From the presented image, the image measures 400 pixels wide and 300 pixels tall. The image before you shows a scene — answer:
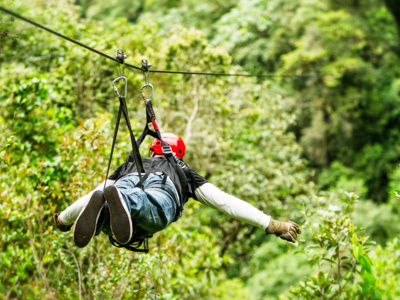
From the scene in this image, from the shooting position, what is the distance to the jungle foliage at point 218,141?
3223mm

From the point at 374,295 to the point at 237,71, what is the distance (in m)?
4.53

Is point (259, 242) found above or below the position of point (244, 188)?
below

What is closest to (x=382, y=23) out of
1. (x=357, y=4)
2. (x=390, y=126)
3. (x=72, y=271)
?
(x=357, y=4)

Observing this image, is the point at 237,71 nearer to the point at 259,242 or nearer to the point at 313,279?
the point at 313,279

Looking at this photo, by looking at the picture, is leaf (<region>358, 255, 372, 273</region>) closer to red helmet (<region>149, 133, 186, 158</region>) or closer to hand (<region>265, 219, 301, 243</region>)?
hand (<region>265, 219, 301, 243</region>)

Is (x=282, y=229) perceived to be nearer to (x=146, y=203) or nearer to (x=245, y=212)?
(x=245, y=212)

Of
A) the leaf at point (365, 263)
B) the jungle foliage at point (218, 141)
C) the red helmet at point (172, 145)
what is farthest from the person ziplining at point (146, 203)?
the jungle foliage at point (218, 141)

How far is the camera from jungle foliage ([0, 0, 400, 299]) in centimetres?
322

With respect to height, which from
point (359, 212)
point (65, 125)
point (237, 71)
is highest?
point (65, 125)

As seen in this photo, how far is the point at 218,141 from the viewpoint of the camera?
5.54 meters

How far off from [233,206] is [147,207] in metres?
0.55

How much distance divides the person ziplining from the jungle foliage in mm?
709

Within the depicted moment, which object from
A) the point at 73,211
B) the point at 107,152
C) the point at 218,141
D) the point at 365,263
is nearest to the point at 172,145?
the point at 73,211

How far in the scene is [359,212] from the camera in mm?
9062
